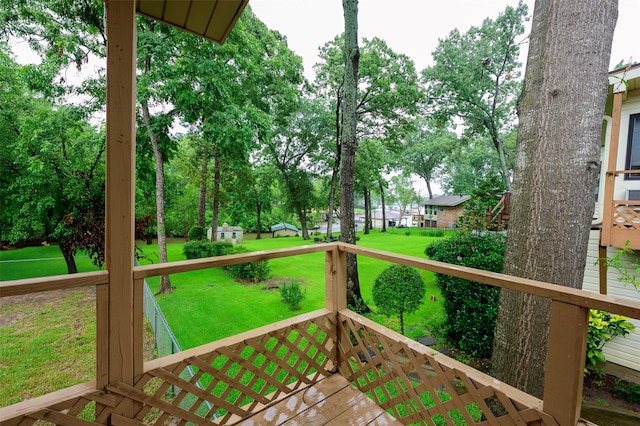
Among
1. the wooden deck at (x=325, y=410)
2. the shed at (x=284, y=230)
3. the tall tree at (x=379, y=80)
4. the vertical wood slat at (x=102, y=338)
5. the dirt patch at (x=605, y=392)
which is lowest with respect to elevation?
the shed at (x=284, y=230)

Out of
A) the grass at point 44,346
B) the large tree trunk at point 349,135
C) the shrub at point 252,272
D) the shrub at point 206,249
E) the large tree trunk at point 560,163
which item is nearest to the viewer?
the large tree trunk at point 560,163

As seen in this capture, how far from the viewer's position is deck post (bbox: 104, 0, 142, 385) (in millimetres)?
1249

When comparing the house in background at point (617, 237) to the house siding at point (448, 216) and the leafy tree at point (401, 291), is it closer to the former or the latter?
the leafy tree at point (401, 291)

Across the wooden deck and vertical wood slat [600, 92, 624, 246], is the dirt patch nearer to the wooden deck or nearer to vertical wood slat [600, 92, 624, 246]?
vertical wood slat [600, 92, 624, 246]

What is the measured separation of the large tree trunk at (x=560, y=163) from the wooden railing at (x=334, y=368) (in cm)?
56

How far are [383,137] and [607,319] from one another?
10.6 meters

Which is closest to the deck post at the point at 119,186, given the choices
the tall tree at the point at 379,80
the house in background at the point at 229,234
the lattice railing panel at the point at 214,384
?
the lattice railing panel at the point at 214,384

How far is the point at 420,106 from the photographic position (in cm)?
1237

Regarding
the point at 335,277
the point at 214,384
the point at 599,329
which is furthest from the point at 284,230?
the point at 214,384

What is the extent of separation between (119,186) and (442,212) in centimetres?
2651

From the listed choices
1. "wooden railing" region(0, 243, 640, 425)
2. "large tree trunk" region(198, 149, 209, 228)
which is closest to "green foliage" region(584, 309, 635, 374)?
"wooden railing" region(0, 243, 640, 425)

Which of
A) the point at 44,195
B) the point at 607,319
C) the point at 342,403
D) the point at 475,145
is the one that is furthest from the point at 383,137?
the point at 475,145

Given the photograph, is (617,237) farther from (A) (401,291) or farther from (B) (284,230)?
(B) (284,230)

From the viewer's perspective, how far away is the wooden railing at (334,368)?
1.08m
